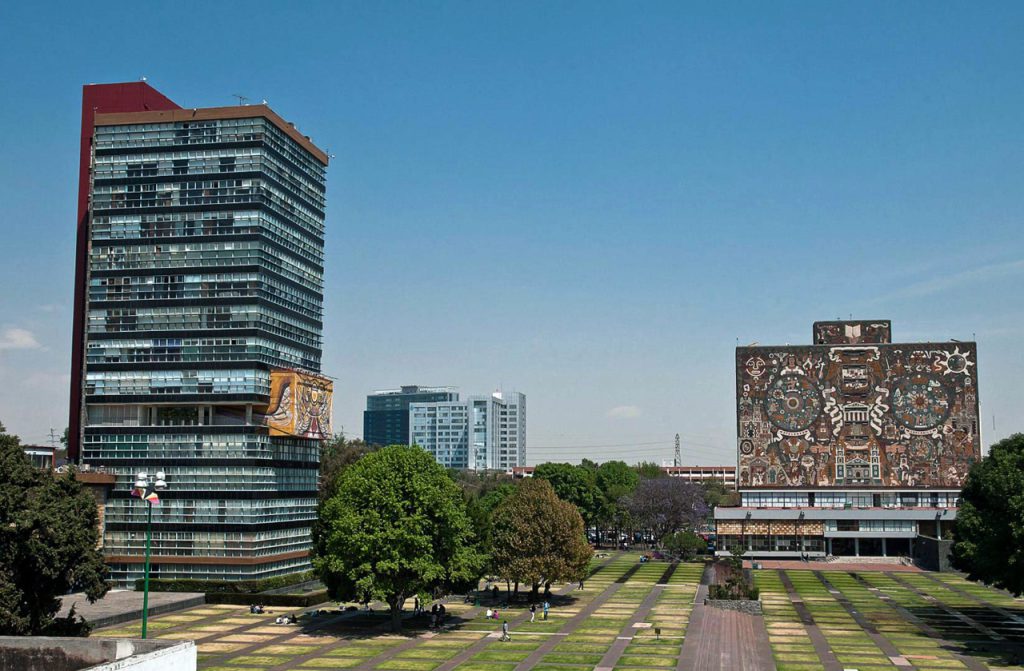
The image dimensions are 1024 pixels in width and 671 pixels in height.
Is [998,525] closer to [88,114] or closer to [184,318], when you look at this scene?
[184,318]

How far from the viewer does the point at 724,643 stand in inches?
2847

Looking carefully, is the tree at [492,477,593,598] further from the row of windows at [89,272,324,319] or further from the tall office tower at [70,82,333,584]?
the row of windows at [89,272,324,319]

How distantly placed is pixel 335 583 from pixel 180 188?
51537 mm

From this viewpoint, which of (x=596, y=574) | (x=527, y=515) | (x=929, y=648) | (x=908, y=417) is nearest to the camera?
(x=929, y=648)

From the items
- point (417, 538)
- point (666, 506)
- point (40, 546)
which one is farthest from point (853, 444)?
point (40, 546)

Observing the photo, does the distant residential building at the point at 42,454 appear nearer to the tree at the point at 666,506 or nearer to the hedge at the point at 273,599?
the hedge at the point at 273,599

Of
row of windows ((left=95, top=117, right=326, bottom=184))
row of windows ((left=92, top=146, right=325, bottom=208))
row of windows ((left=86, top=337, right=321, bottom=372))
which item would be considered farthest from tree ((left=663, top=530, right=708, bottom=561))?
row of windows ((left=95, top=117, right=326, bottom=184))

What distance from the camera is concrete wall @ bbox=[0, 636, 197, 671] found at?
1561 inches

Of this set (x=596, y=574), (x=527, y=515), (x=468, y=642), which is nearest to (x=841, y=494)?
(x=596, y=574)

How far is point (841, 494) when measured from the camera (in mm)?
143750

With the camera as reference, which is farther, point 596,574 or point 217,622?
point 596,574

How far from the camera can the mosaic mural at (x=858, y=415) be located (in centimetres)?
14112

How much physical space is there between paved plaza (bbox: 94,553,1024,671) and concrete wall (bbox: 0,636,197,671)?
23405 millimetres

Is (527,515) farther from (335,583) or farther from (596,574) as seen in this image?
(596,574)
